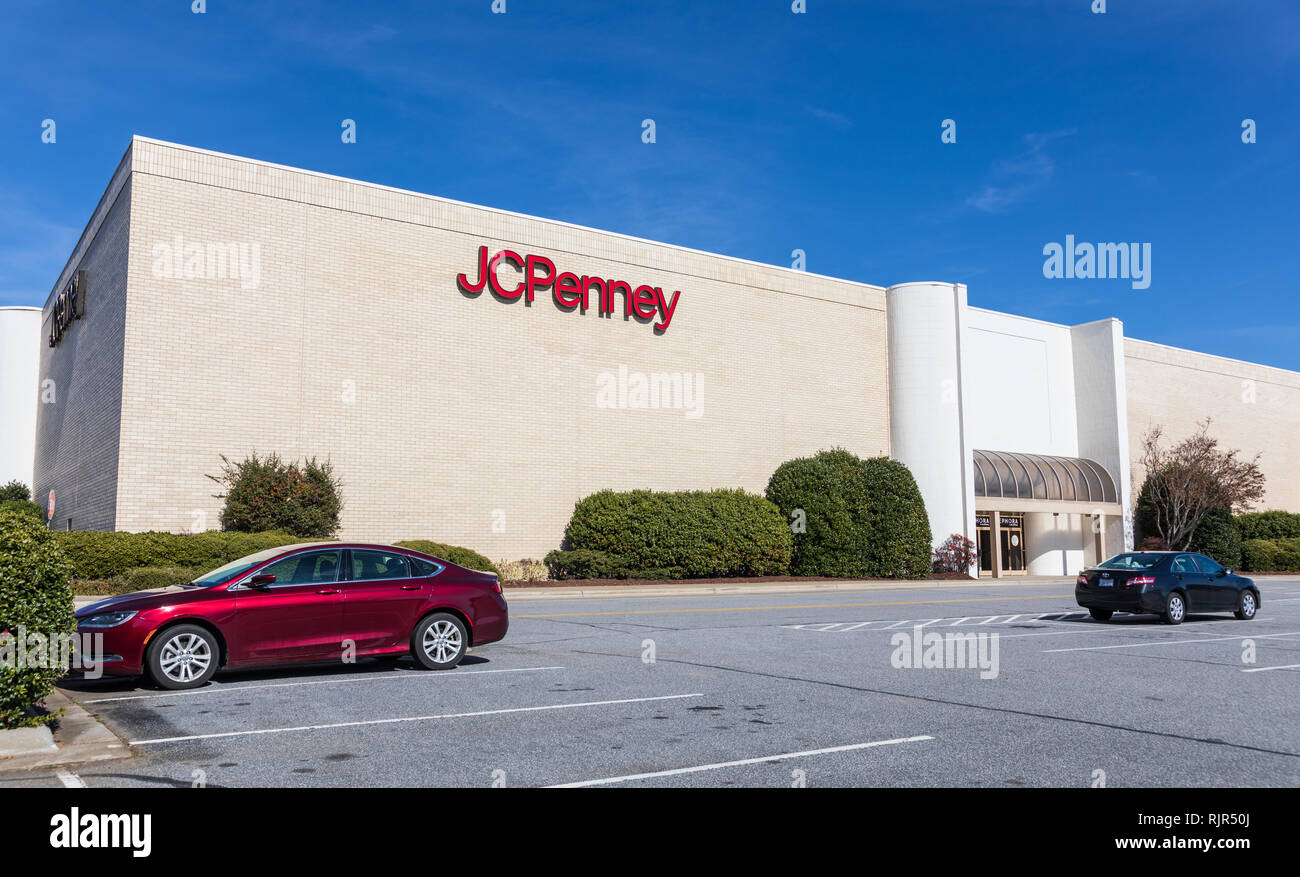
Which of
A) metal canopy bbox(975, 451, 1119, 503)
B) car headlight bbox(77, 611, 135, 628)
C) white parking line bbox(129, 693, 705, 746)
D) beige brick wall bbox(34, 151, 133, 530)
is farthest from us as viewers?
metal canopy bbox(975, 451, 1119, 503)

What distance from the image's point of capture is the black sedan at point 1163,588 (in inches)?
691

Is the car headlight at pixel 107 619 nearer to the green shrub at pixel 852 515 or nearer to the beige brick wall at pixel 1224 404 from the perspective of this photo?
the green shrub at pixel 852 515

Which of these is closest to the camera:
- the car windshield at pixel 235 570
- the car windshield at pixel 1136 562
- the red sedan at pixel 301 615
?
the red sedan at pixel 301 615

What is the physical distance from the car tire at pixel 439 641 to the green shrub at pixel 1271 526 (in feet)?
156

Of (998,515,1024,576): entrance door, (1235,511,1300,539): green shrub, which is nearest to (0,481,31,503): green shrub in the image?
(998,515,1024,576): entrance door

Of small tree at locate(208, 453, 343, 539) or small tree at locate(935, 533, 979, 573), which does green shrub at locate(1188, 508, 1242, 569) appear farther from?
small tree at locate(208, 453, 343, 539)

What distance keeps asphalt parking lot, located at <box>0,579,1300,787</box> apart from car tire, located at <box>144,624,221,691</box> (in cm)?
28

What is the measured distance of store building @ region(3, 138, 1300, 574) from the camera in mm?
25359

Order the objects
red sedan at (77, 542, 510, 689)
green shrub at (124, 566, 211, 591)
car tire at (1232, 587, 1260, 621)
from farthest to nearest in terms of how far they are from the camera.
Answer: green shrub at (124, 566, 211, 591)
car tire at (1232, 587, 1260, 621)
red sedan at (77, 542, 510, 689)

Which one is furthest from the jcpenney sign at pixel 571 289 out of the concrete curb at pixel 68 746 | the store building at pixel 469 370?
the concrete curb at pixel 68 746

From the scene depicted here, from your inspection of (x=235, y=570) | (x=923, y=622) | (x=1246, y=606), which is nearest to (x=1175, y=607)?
(x=1246, y=606)

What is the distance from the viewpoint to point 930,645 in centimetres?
1404

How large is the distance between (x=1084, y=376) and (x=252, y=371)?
3735 centimetres

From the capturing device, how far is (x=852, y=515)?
34656 millimetres
